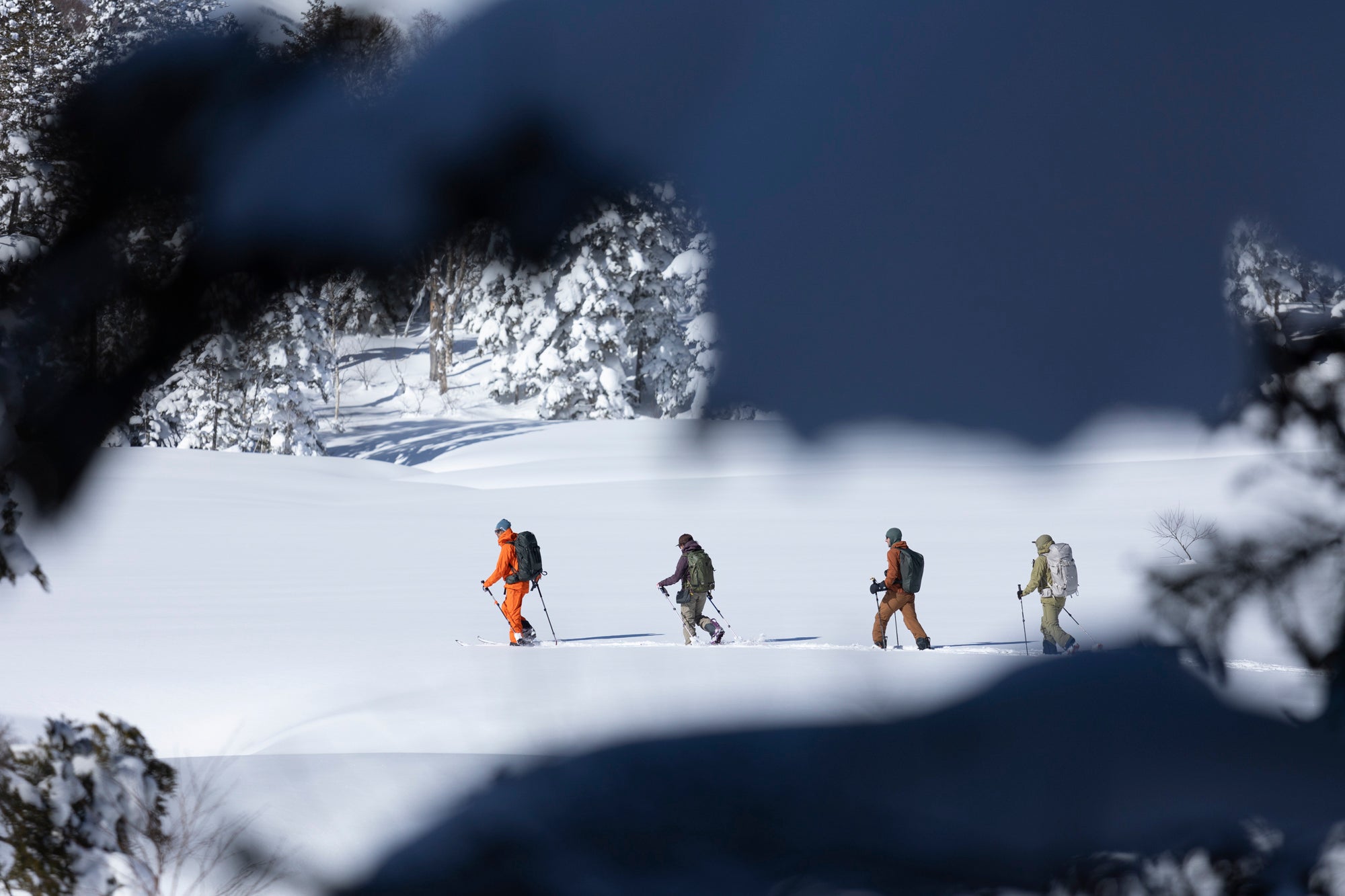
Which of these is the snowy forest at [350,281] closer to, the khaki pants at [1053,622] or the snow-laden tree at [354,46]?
the snow-laden tree at [354,46]

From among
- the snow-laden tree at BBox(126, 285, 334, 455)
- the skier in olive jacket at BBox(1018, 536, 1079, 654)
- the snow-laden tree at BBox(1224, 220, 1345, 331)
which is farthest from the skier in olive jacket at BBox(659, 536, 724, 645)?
the snow-laden tree at BBox(1224, 220, 1345, 331)

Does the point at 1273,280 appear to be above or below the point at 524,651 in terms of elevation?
above

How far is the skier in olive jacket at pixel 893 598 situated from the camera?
841cm

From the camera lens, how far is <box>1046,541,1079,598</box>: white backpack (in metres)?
7.83

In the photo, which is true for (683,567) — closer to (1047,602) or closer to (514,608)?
(514,608)

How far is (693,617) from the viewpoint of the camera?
8992 millimetres

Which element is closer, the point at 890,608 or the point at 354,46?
the point at 354,46

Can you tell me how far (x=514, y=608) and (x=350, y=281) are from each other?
6.64 meters

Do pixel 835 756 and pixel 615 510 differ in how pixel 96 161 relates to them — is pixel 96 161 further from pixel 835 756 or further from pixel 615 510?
pixel 615 510

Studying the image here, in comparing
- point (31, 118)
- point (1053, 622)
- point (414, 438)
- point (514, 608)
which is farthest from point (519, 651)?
point (414, 438)

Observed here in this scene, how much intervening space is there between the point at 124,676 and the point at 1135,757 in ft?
8.97

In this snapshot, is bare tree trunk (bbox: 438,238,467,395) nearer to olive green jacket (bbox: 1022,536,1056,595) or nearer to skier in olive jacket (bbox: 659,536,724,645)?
olive green jacket (bbox: 1022,536,1056,595)

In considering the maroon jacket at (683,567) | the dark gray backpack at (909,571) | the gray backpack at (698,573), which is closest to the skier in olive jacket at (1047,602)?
the dark gray backpack at (909,571)

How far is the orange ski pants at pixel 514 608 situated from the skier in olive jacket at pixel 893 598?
2.46 meters
